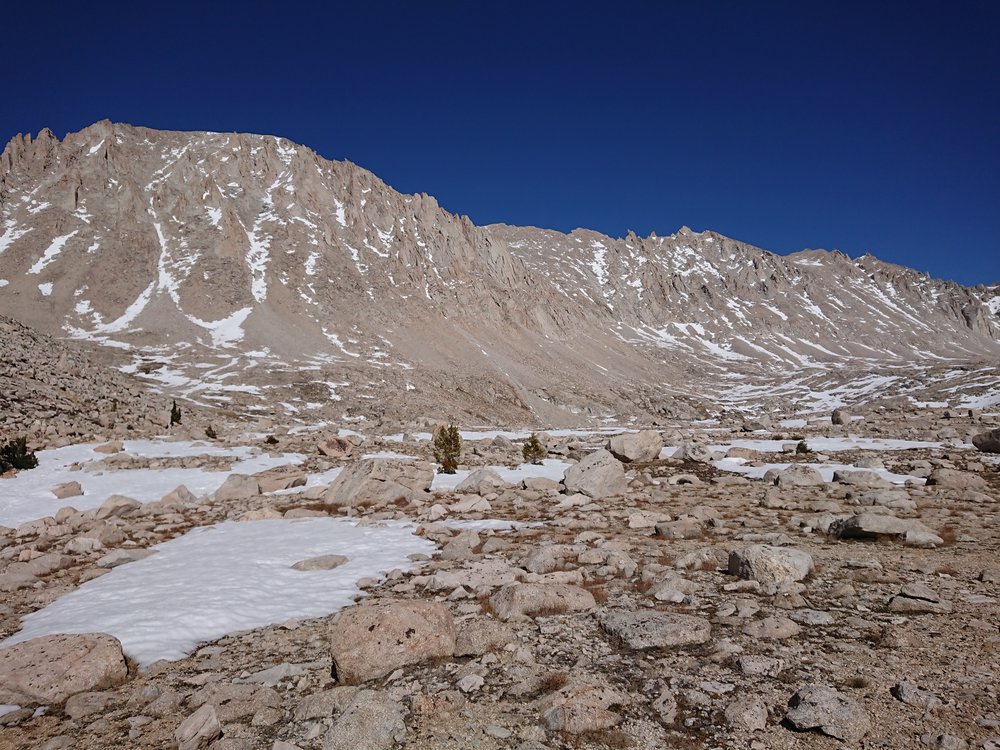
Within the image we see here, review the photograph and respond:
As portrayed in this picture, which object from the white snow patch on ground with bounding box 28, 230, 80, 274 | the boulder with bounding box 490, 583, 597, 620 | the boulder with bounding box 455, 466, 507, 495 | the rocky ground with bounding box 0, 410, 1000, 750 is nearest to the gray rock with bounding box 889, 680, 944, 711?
the rocky ground with bounding box 0, 410, 1000, 750

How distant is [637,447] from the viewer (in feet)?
74.0

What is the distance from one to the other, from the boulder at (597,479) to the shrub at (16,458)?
1792 cm

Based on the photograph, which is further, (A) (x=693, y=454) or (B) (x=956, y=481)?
(A) (x=693, y=454)

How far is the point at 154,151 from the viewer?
14812 centimetres

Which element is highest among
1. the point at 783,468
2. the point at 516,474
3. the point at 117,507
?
the point at 783,468

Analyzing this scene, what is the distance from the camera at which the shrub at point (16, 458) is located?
17.8 meters

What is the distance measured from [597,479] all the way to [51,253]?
13660cm

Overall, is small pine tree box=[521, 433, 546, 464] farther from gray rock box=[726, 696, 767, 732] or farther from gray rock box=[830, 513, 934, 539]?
gray rock box=[726, 696, 767, 732]

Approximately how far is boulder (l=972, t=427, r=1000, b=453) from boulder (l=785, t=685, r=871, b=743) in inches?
959

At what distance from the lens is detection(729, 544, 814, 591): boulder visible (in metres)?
7.68

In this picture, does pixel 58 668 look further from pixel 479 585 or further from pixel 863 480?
pixel 863 480

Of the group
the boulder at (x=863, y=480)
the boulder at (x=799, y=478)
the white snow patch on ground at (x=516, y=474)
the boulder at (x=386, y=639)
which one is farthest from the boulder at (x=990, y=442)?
the boulder at (x=386, y=639)

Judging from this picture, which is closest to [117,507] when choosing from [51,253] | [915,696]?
[915,696]

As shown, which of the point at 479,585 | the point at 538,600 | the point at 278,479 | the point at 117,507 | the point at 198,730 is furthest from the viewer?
the point at 278,479
